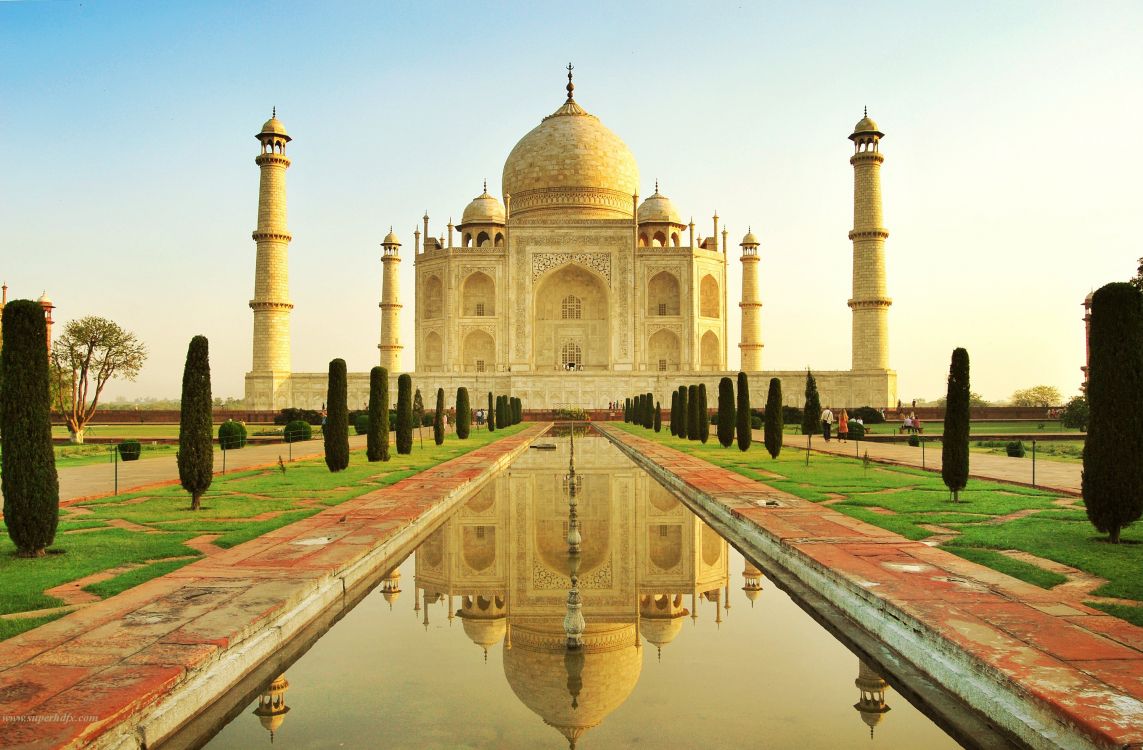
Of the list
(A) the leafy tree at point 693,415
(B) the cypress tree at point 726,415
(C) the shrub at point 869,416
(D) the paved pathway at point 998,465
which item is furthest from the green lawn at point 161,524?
(C) the shrub at point 869,416

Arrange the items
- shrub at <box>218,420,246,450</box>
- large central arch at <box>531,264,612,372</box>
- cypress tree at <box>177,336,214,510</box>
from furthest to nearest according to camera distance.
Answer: large central arch at <box>531,264,612,372</box> → shrub at <box>218,420,246,450</box> → cypress tree at <box>177,336,214,510</box>

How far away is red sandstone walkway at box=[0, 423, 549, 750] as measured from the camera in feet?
7.85

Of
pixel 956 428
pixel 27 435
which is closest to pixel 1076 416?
pixel 956 428

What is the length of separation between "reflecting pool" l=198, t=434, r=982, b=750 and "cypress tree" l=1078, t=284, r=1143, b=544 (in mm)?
2194

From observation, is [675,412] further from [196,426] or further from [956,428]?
[196,426]

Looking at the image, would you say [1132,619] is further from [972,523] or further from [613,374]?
[613,374]

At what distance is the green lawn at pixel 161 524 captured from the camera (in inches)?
165

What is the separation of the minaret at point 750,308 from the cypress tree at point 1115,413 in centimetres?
2924

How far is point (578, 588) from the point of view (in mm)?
4301

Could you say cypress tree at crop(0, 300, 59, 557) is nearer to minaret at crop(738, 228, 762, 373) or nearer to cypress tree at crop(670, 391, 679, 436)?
cypress tree at crop(670, 391, 679, 436)

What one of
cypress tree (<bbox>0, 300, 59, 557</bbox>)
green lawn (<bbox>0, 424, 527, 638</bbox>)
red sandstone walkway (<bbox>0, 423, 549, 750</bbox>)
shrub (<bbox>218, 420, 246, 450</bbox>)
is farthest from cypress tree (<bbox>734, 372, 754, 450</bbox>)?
cypress tree (<bbox>0, 300, 59, 557</bbox>)

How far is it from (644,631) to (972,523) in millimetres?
3392

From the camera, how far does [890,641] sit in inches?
137

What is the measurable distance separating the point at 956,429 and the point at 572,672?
5259mm
